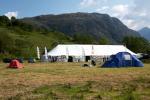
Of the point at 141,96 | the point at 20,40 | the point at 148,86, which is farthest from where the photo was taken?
the point at 20,40

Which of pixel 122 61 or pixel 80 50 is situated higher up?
pixel 80 50

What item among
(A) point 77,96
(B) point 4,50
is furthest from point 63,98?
(B) point 4,50

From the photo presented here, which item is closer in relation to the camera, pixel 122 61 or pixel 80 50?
pixel 122 61

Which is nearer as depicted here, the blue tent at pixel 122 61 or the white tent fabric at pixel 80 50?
the blue tent at pixel 122 61

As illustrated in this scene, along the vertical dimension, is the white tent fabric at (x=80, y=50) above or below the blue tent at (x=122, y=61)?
above

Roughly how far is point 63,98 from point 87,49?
68.0 meters

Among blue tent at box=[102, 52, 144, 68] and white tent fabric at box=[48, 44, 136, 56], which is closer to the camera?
blue tent at box=[102, 52, 144, 68]

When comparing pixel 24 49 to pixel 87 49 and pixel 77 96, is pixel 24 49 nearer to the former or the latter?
pixel 87 49

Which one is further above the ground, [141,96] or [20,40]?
[20,40]

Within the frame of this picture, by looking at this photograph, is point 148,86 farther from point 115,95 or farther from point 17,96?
point 17,96

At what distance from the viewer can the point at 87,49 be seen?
82.5 m

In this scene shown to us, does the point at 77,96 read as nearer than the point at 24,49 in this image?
Yes

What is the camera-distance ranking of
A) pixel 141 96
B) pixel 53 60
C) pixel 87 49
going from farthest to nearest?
pixel 87 49 < pixel 53 60 < pixel 141 96

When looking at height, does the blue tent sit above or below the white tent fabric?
below
